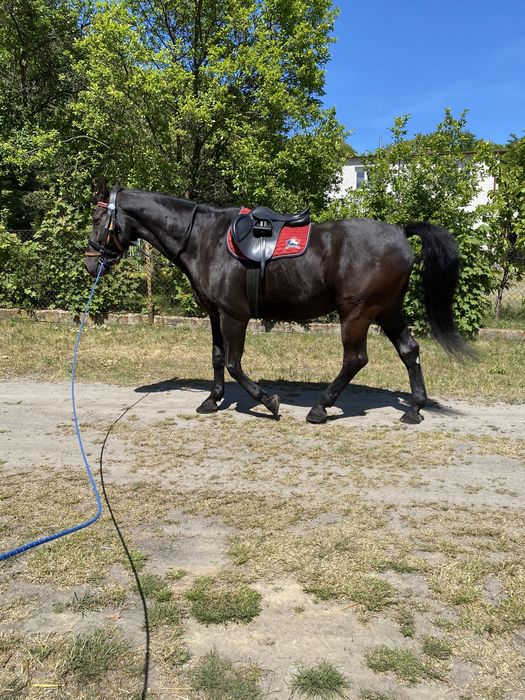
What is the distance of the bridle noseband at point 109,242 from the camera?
5535 millimetres

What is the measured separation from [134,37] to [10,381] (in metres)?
9.93

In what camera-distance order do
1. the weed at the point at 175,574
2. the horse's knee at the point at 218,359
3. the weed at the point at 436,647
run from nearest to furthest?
the weed at the point at 436,647 → the weed at the point at 175,574 → the horse's knee at the point at 218,359

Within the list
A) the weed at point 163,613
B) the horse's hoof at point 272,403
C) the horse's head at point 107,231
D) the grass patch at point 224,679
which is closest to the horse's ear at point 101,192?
the horse's head at point 107,231

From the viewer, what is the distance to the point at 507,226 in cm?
1115

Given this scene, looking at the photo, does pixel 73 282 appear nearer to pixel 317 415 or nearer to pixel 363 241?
pixel 317 415

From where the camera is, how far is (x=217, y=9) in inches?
561

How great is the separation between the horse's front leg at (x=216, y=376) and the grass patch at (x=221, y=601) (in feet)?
9.98

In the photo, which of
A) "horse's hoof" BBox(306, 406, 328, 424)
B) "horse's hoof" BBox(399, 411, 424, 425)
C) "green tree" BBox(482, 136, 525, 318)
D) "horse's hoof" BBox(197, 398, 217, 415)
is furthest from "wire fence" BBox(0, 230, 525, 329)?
"horse's hoof" BBox(399, 411, 424, 425)

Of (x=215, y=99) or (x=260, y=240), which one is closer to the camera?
(x=260, y=240)

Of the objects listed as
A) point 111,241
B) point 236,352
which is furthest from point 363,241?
point 111,241

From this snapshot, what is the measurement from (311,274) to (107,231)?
84.5 inches

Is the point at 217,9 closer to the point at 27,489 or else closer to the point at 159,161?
the point at 159,161

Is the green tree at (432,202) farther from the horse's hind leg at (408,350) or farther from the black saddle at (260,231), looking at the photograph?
the black saddle at (260,231)

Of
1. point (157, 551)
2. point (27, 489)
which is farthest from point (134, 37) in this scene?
point (157, 551)
